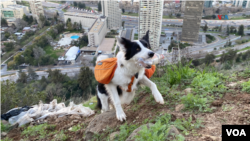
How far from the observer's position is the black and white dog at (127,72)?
247 cm

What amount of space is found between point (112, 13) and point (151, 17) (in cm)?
1459

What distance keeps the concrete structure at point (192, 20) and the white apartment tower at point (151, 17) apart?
19.7ft

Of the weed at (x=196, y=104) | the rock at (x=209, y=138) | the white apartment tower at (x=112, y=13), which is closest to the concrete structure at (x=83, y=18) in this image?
the white apartment tower at (x=112, y=13)

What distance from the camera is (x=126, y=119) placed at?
2828 millimetres

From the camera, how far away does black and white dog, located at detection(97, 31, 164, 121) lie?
247cm

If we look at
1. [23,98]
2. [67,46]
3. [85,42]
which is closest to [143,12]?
[85,42]

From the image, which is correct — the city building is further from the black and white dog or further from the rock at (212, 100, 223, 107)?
the rock at (212, 100, 223, 107)

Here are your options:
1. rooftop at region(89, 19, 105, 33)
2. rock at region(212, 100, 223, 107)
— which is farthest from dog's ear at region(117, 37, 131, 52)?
rooftop at region(89, 19, 105, 33)

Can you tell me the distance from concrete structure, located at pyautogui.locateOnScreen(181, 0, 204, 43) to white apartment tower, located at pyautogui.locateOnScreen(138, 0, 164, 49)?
6.00 meters

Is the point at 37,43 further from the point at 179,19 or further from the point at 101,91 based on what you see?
the point at 179,19

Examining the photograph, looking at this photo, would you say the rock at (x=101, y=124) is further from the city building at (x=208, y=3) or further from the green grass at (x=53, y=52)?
the city building at (x=208, y=3)

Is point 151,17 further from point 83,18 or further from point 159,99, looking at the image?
point 159,99

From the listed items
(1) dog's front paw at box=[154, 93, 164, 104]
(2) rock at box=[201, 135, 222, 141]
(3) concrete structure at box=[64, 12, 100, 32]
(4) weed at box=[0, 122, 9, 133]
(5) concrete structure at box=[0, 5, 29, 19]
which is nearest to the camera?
(2) rock at box=[201, 135, 222, 141]

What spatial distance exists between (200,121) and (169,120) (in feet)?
1.27
